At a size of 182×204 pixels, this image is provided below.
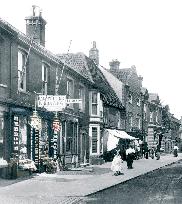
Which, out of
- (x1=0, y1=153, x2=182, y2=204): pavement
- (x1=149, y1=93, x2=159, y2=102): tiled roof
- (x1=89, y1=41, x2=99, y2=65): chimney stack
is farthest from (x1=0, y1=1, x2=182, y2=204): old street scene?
(x1=149, y1=93, x2=159, y2=102): tiled roof

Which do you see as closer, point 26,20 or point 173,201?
point 173,201

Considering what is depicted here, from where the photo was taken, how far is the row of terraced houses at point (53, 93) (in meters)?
19.4

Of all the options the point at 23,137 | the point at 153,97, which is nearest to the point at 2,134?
the point at 23,137

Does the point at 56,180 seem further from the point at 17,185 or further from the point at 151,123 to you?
the point at 151,123

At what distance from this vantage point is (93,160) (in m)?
35.2

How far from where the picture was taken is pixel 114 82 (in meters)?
49.8

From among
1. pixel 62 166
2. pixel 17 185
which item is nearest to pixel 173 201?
pixel 17 185

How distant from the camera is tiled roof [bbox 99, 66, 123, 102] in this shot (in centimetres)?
4922

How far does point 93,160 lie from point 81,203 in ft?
73.7

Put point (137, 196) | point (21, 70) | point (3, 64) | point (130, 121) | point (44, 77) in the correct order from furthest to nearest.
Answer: point (130, 121) → point (44, 77) → point (21, 70) → point (3, 64) → point (137, 196)

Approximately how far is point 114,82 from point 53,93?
2448 centimetres

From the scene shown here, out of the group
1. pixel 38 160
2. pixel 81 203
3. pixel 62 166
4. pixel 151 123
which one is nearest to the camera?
pixel 81 203

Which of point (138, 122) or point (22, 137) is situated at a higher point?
point (138, 122)

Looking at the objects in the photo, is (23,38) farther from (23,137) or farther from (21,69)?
(23,137)
